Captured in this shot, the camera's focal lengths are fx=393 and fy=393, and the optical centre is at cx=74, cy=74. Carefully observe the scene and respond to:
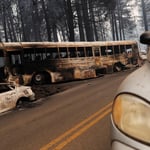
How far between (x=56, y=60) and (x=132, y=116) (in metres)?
23.5

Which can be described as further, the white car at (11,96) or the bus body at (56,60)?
the bus body at (56,60)

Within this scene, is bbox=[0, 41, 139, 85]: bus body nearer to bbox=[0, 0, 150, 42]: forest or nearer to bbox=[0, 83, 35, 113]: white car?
bbox=[0, 83, 35, 113]: white car

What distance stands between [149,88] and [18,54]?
70.1ft

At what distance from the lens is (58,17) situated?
53750 millimetres

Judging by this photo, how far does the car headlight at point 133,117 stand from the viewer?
7.48 feet

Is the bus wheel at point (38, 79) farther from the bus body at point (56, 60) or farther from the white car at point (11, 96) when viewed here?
the white car at point (11, 96)

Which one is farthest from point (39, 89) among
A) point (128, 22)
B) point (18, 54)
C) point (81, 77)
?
point (128, 22)

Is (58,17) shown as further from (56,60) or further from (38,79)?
(38,79)

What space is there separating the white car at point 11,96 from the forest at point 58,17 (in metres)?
27.0

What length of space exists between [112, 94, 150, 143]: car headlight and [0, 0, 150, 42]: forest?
130 feet

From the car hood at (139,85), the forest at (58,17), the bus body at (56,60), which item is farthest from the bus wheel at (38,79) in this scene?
the car hood at (139,85)

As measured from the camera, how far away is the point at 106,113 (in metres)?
9.66

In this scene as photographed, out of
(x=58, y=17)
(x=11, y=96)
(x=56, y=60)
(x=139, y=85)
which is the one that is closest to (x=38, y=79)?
(x=56, y=60)

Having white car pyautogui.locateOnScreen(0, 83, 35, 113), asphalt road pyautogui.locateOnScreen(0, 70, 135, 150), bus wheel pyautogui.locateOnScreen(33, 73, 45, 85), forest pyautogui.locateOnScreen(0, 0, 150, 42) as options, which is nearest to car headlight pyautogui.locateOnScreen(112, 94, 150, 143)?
asphalt road pyautogui.locateOnScreen(0, 70, 135, 150)
